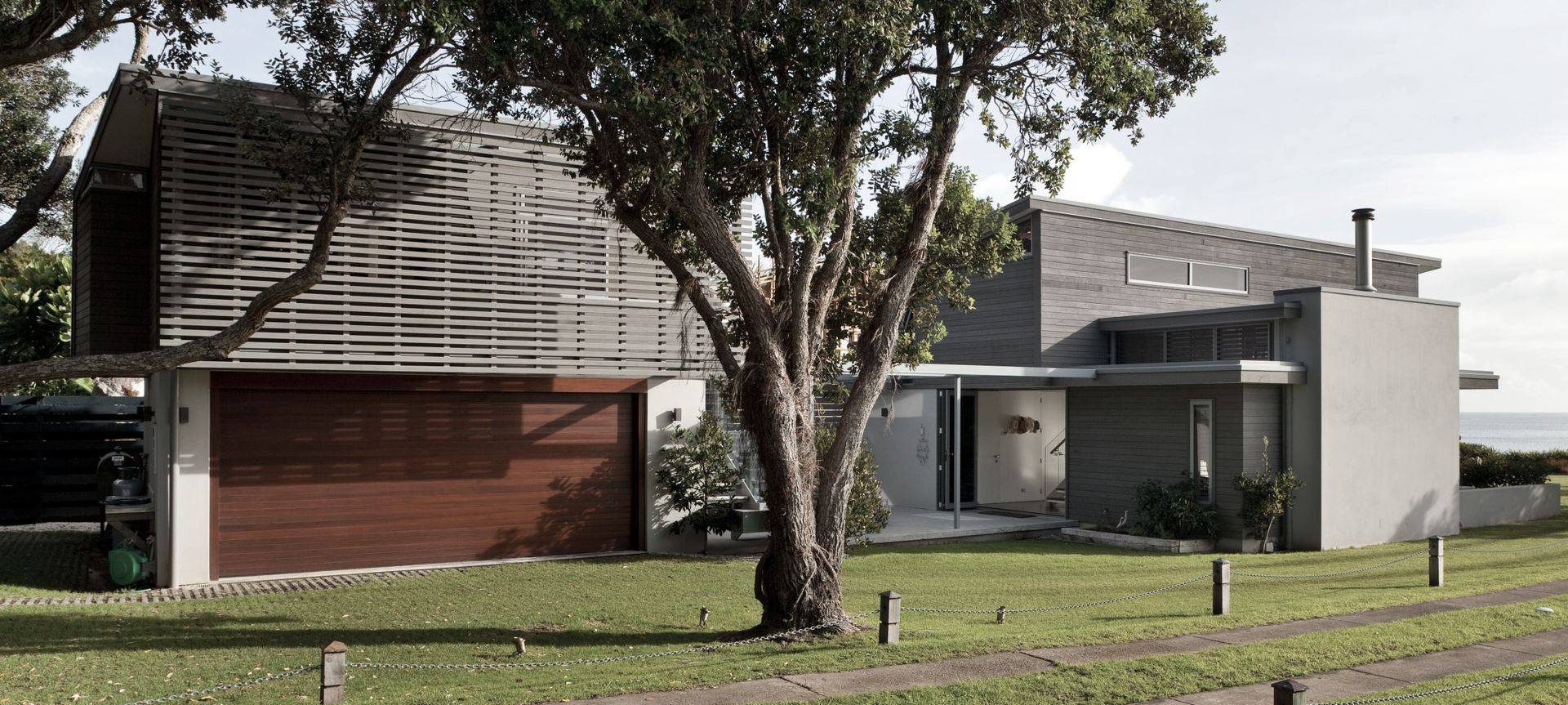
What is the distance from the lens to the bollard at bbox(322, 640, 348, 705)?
684 cm

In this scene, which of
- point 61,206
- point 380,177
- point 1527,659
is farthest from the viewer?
point 61,206

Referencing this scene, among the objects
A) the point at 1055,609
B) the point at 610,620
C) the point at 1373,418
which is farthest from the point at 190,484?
the point at 1373,418

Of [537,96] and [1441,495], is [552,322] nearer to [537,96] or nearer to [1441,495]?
[537,96]

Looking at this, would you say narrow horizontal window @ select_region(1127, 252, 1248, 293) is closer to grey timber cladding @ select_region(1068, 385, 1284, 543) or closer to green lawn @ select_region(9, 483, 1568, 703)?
grey timber cladding @ select_region(1068, 385, 1284, 543)

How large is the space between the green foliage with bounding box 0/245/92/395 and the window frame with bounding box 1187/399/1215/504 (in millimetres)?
22057

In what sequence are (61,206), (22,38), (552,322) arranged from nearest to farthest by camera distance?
(22,38), (552,322), (61,206)

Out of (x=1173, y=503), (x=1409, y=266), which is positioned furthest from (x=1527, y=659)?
(x=1409, y=266)

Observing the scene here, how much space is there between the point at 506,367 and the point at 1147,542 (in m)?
9.72

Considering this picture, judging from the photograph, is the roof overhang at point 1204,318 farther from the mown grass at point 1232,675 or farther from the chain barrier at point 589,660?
the chain barrier at point 589,660

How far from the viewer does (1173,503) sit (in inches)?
663

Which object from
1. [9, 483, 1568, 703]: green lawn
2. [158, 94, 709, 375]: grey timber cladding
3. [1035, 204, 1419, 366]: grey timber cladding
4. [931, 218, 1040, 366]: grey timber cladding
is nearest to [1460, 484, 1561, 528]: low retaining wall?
[9, 483, 1568, 703]: green lawn

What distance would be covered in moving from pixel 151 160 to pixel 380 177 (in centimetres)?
400

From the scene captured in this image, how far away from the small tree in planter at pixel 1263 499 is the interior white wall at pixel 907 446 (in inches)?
233

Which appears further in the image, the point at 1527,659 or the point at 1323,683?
the point at 1527,659
